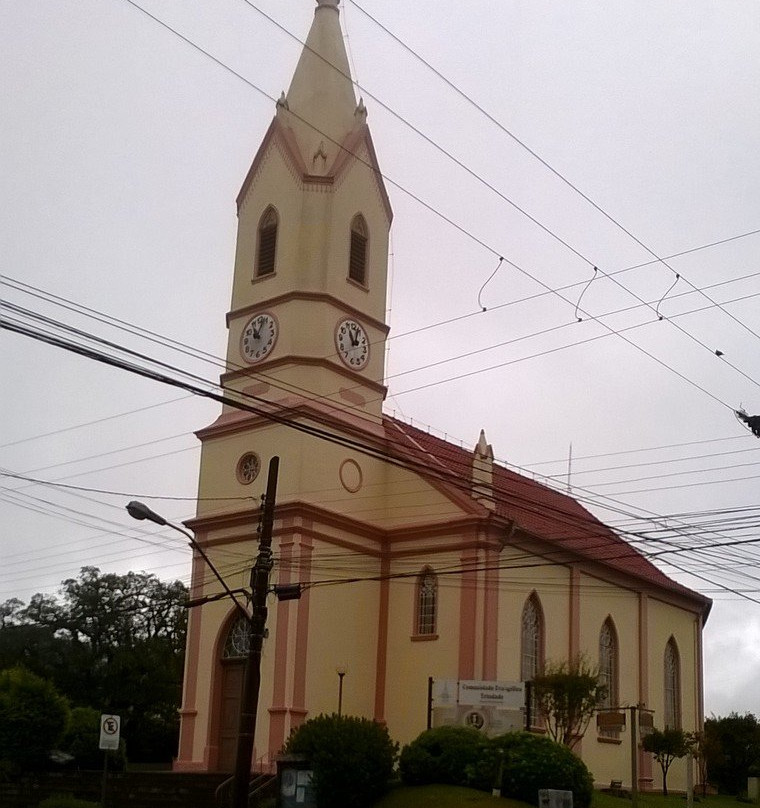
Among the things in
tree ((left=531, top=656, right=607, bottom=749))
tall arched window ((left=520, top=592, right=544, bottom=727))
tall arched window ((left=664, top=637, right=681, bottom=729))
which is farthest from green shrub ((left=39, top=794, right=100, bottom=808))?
tall arched window ((left=664, top=637, right=681, bottom=729))

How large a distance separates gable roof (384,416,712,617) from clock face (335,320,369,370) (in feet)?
7.73

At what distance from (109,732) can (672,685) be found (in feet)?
90.9

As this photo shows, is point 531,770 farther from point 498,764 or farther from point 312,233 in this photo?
point 312,233

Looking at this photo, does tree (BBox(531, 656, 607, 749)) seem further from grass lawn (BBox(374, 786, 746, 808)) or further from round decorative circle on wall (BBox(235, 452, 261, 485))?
round decorative circle on wall (BBox(235, 452, 261, 485))

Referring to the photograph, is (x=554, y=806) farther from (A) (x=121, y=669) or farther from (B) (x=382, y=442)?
(A) (x=121, y=669)

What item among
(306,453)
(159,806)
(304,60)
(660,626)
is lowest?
(159,806)

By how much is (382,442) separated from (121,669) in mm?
20211

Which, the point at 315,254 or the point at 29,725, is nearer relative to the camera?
the point at 29,725

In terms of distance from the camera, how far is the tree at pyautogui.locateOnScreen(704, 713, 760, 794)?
162 feet

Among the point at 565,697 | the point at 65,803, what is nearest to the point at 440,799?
the point at 565,697

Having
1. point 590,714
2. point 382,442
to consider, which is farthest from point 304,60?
point 590,714

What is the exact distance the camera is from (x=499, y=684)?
31641mm

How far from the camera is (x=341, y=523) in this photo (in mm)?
37219

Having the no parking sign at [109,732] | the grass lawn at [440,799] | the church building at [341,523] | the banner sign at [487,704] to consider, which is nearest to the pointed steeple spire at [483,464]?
the church building at [341,523]
